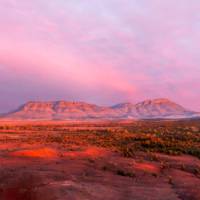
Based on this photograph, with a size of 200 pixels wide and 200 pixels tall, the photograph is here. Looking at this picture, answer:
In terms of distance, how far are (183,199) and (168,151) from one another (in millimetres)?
18091

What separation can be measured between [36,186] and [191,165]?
14996 millimetres

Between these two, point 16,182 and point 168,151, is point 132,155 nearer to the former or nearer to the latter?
point 168,151

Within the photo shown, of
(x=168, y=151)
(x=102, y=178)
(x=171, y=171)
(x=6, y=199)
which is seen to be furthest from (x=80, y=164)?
(x=168, y=151)

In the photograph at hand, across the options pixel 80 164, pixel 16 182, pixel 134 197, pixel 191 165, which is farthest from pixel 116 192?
pixel 191 165

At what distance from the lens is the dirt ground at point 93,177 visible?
12734 millimetres

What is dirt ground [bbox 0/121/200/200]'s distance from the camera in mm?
12734

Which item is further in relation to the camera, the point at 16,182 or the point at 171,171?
the point at 171,171

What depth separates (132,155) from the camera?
27156 mm

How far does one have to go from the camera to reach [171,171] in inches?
831

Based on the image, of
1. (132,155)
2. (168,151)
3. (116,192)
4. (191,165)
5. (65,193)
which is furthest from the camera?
(168,151)

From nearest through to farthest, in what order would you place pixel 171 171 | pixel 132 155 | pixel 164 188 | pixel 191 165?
1. pixel 164 188
2. pixel 171 171
3. pixel 191 165
4. pixel 132 155

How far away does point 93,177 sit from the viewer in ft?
57.4

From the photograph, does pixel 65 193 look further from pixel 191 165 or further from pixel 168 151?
pixel 168 151

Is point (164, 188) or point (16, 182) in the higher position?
point (16, 182)
